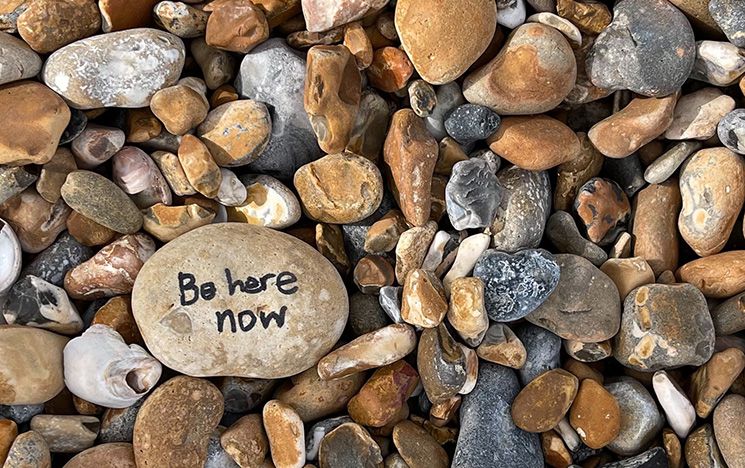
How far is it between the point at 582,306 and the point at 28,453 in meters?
1.33

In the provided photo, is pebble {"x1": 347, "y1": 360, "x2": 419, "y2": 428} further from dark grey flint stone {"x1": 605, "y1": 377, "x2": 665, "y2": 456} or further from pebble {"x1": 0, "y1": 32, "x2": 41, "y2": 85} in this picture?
pebble {"x1": 0, "y1": 32, "x2": 41, "y2": 85}

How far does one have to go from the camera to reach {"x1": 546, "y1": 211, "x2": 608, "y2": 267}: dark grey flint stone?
6.45ft

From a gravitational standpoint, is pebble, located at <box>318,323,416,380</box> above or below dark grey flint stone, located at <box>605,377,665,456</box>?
above

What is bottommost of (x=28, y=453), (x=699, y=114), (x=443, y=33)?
(x=28, y=453)

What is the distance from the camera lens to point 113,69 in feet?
5.80

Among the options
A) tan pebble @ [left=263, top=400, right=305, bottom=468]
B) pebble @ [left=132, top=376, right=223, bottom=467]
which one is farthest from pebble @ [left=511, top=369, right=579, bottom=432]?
pebble @ [left=132, top=376, right=223, bottom=467]

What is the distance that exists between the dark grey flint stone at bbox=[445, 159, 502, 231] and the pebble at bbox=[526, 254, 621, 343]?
21cm

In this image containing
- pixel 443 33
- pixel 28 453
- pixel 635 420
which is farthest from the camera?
pixel 635 420

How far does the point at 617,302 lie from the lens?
6.20ft

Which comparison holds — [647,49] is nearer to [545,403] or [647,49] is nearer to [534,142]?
[534,142]

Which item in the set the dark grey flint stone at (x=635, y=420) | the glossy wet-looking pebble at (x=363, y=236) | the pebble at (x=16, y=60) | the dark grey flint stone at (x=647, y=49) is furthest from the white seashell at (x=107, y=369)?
the dark grey flint stone at (x=647, y=49)

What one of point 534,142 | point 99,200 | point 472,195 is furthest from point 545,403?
point 99,200

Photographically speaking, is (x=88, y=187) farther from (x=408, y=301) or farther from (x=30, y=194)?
(x=408, y=301)

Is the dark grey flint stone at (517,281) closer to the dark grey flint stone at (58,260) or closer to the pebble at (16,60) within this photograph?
the dark grey flint stone at (58,260)
